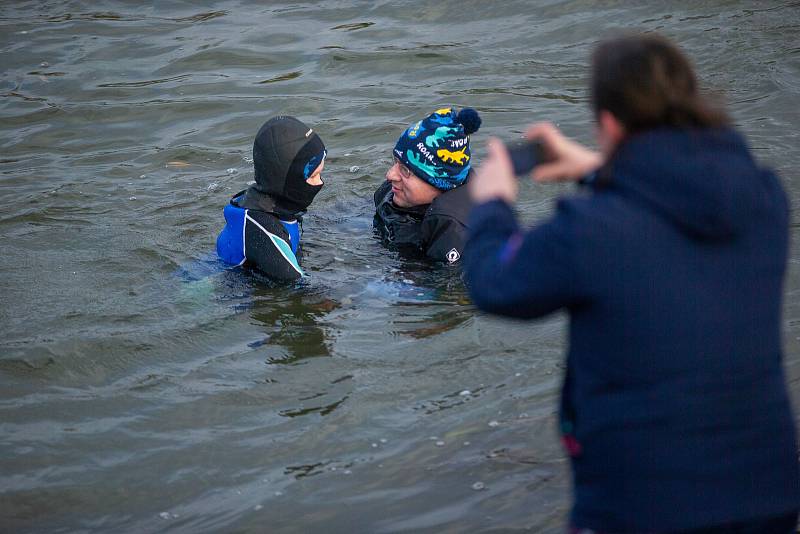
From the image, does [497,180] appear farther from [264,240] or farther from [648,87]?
[264,240]

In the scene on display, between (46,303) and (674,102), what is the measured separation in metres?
4.79

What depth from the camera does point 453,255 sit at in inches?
235

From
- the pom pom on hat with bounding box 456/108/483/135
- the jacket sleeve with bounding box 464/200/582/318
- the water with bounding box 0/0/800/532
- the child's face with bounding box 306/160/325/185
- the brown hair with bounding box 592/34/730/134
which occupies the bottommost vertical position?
the water with bounding box 0/0/800/532

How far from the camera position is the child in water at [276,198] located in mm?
5789

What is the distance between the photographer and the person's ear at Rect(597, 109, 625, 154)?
2.29 meters

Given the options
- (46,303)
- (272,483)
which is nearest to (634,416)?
(272,483)

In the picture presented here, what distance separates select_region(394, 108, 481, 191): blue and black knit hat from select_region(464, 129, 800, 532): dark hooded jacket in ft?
12.6

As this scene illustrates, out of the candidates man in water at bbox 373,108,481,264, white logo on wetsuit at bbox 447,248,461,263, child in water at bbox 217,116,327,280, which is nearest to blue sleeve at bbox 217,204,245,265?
child in water at bbox 217,116,327,280

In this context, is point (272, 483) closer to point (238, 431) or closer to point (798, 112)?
point (238, 431)

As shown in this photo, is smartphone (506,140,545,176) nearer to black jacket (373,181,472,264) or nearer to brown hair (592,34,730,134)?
brown hair (592,34,730,134)

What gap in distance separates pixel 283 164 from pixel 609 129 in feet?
12.1

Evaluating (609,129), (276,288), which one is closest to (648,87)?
(609,129)

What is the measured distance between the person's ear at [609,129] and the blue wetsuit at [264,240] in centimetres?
366

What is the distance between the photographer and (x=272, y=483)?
4.05 meters
